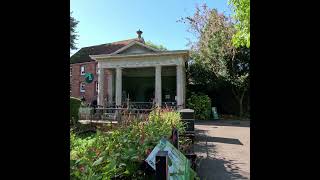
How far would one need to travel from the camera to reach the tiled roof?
116 feet

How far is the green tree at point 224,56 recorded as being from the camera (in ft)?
78.5

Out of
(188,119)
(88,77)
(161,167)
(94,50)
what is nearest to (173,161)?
(161,167)

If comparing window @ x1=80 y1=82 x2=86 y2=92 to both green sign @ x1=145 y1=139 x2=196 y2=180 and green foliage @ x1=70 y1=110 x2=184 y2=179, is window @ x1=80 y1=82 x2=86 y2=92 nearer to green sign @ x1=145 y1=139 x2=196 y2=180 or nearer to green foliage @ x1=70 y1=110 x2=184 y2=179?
green foliage @ x1=70 y1=110 x2=184 y2=179

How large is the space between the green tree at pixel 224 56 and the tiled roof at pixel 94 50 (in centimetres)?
1163

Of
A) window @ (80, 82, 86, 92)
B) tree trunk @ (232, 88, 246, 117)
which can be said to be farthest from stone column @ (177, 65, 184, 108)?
window @ (80, 82, 86, 92)

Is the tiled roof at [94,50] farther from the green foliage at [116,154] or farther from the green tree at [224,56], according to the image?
the green foliage at [116,154]

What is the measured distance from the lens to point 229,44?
24.5 m

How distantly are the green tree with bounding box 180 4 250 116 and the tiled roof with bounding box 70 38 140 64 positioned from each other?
11.6 metres
